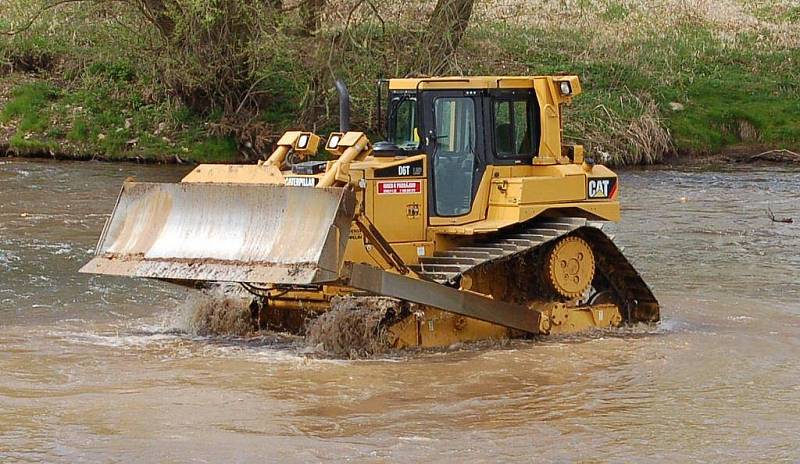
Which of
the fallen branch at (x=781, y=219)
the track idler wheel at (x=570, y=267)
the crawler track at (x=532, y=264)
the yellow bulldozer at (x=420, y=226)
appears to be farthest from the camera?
the fallen branch at (x=781, y=219)

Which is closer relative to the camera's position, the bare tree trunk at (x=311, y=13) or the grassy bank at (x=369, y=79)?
the bare tree trunk at (x=311, y=13)

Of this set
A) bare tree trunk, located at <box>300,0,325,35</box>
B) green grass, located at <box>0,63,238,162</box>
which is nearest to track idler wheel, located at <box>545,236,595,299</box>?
bare tree trunk, located at <box>300,0,325,35</box>

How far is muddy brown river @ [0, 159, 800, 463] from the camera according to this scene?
949cm

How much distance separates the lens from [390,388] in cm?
1110

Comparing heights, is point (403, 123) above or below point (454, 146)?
above

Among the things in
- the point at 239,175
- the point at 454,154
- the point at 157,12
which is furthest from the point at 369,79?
the point at 239,175

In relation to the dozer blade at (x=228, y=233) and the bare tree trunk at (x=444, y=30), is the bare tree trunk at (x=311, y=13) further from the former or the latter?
the dozer blade at (x=228, y=233)

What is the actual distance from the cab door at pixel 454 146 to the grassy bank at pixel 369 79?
12508 mm

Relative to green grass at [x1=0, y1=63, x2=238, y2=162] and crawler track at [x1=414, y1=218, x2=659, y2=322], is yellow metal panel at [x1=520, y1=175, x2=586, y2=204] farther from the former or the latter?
green grass at [x1=0, y1=63, x2=238, y2=162]

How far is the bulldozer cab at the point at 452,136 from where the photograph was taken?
13102mm

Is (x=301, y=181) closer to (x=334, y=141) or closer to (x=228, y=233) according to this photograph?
(x=334, y=141)

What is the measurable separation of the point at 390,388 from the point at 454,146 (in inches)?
117

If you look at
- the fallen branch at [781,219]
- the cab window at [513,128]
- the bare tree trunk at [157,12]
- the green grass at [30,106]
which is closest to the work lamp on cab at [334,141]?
the cab window at [513,128]

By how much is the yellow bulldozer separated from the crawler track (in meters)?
0.02
